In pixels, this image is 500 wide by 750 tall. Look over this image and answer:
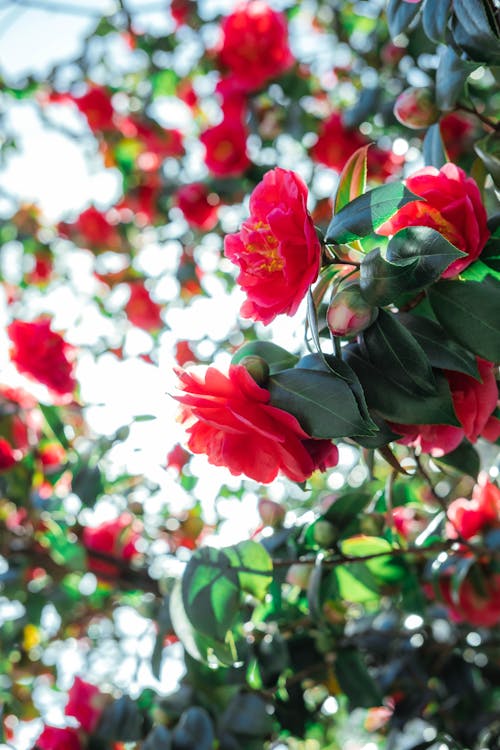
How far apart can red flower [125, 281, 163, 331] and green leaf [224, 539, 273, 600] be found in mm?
1036

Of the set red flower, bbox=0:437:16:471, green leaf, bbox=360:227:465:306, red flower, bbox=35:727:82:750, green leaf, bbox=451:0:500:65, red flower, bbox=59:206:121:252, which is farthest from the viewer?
red flower, bbox=59:206:121:252

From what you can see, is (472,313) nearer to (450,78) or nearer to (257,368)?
(257,368)

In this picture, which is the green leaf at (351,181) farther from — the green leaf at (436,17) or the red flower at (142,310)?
the red flower at (142,310)

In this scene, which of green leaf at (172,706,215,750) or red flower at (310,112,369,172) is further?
red flower at (310,112,369,172)

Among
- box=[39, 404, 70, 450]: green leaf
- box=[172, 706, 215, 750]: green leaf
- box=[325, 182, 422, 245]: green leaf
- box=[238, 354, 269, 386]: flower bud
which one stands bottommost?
box=[172, 706, 215, 750]: green leaf

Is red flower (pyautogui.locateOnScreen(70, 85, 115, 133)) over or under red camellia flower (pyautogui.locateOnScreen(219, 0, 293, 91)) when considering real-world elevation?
under

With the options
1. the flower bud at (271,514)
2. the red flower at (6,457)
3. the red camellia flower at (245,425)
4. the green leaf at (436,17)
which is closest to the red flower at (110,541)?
the red flower at (6,457)

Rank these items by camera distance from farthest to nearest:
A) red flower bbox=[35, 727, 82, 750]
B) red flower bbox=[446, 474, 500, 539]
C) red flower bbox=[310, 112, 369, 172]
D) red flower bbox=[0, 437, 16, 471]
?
red flower bbox=[310, 112, 369, 172]
red flower bbox=[0, 437, 16, 471]
red flower bbox=[35, 727, 82, 750]
red flower bbox=[446, 474, 500, 539]

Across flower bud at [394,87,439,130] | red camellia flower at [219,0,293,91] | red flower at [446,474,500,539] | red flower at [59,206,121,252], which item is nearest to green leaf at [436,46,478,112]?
flower bud at [394,87,439,130]

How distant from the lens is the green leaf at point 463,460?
2.35 ft

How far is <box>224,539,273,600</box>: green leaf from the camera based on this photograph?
814 millimetres

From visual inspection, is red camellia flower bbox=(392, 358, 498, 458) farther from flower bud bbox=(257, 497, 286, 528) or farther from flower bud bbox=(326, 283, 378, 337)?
flower bud bbox=(257, 497, 286, 528)

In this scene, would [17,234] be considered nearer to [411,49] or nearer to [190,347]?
[190,347]

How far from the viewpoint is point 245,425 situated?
56 centimetres
